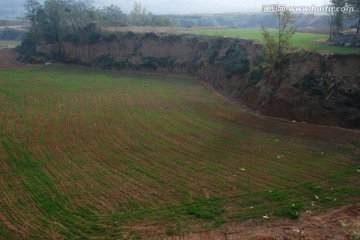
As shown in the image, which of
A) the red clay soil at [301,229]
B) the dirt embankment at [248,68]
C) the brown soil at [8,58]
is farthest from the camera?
the brown soil at [8,58]

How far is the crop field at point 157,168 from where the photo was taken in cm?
1747

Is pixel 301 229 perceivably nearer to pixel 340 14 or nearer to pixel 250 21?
pixel 340 14

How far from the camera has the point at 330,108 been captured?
3064cm

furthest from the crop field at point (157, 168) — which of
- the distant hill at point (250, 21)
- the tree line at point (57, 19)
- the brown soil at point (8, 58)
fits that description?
the distant hill at point (250, 21)

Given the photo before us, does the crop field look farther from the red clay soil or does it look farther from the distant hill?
the distant hill

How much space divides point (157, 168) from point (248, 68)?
22.7 metres

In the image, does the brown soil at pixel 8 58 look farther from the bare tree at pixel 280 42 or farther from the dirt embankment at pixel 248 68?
the bare tree at pixel 280 42

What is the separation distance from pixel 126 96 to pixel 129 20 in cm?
6415

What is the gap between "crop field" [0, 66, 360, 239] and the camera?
1747cm

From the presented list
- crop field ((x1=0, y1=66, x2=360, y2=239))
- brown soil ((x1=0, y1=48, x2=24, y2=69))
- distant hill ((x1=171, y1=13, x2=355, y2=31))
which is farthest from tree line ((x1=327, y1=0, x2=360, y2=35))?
distant hill ((x1=171, y1=13, x2=355, y2=31))

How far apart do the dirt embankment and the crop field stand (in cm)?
199

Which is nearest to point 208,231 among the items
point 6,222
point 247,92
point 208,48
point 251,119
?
point 6,222

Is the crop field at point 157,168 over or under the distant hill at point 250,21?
under

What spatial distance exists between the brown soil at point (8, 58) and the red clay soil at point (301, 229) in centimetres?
5864
